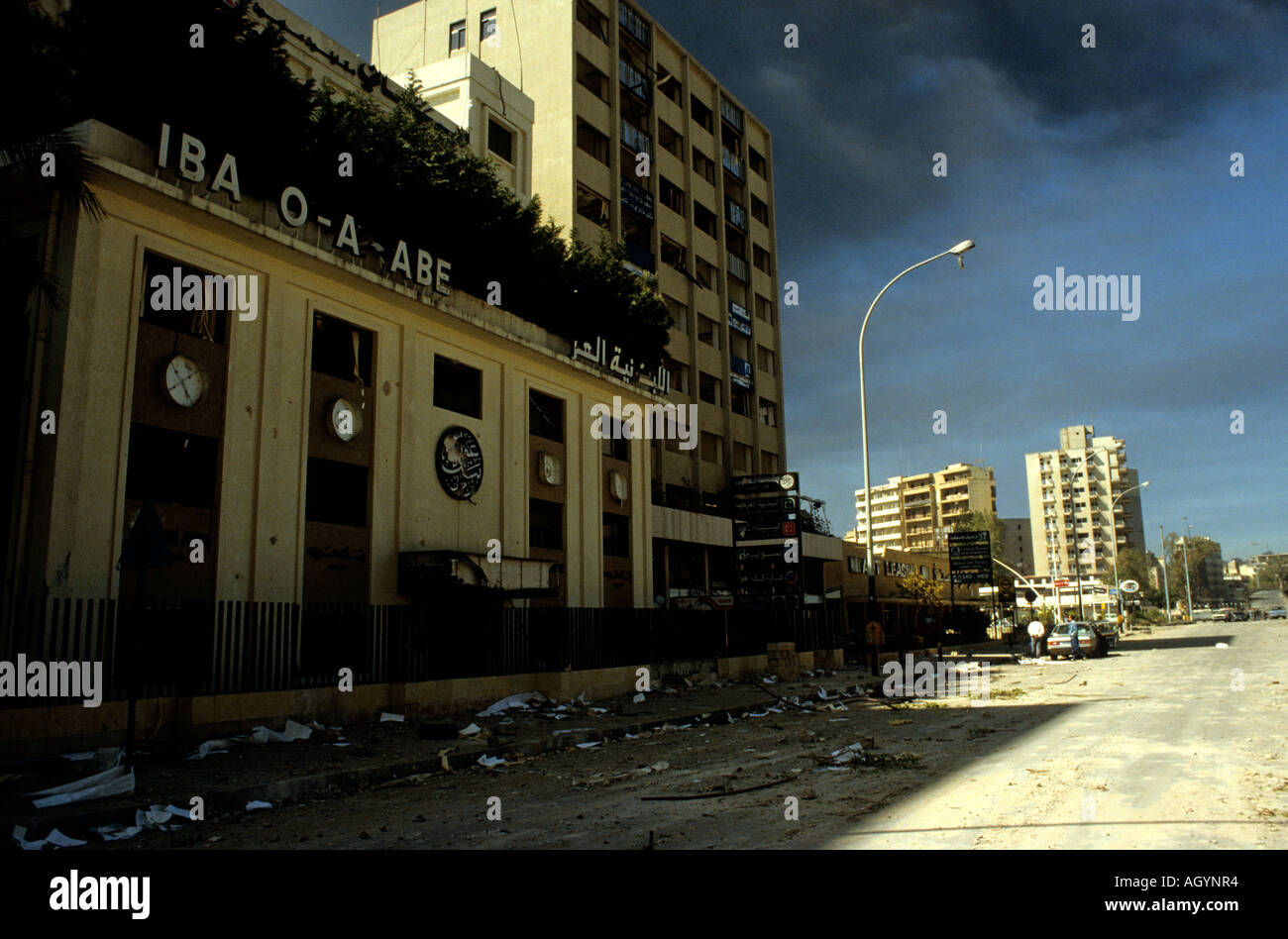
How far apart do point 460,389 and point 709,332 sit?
2624 cm

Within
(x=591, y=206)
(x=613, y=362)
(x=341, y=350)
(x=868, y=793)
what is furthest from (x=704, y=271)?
(x=868, y=793)

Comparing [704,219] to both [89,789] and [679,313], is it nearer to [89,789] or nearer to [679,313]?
[679,313]

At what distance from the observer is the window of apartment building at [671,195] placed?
1698 inches

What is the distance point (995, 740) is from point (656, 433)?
26.7 m

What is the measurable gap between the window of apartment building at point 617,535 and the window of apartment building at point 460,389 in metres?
7.03

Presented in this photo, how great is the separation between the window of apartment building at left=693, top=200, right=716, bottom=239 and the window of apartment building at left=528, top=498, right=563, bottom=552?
26.9 meters

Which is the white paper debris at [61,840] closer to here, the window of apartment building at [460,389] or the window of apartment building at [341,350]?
the window of apartment building at [341,350]

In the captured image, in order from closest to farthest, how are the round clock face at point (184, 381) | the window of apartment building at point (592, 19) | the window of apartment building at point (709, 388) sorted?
the round clock face at point (184, 381)
the window of apartment building at point (592, 19)
the window of apartment building at point (709, 388)

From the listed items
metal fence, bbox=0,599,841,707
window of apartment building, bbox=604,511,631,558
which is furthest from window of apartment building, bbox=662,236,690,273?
metal fence, bbox=0,599,841,707

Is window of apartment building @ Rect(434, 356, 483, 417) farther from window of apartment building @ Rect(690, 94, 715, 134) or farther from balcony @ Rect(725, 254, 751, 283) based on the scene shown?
window of apartment building @ Rect(690, 94, 715, 134)

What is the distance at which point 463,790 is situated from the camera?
9430mm

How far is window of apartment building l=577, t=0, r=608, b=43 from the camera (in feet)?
127

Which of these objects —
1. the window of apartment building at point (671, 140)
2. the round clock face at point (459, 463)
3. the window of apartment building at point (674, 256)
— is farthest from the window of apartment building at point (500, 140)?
the round clock face at point (459, 463)
